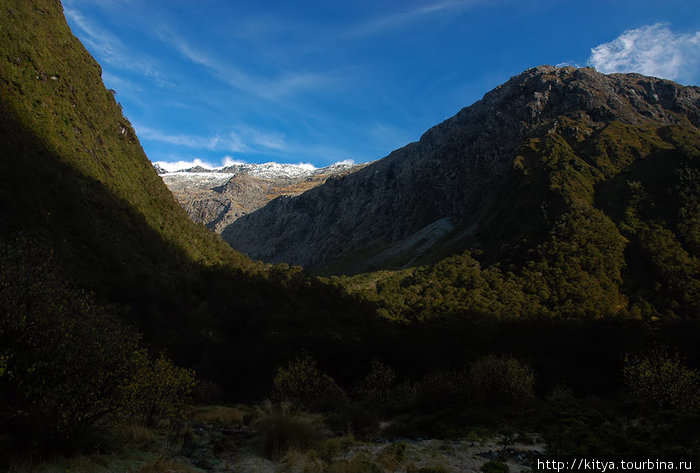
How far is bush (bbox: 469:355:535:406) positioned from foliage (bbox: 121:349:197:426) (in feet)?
93.7

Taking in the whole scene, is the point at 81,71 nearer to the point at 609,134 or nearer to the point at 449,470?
the point at 449,470

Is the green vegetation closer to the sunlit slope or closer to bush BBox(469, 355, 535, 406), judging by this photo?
bush BBox(469, 355, 535, 406)

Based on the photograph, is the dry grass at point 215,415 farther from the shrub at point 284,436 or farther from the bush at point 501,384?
the bush at point 501,384

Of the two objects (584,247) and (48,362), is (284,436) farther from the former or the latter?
(584,247)

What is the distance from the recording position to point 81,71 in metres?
87.6

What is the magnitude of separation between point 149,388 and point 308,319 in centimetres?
6246

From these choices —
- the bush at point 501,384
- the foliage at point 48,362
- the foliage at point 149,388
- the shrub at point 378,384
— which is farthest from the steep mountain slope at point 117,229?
the bush at point 501,384

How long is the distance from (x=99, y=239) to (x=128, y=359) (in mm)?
47537

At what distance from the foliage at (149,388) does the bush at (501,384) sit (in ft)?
93.7

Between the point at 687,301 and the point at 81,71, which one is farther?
the point at 81,71

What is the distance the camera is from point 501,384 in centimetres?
4219

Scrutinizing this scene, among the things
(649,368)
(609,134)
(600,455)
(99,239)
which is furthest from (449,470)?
(609,134)

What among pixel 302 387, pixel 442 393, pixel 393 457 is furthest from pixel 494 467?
pixel 302 387

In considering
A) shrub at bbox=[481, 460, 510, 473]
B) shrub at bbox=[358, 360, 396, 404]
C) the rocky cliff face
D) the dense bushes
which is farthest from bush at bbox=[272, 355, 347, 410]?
the rocky cliff face
